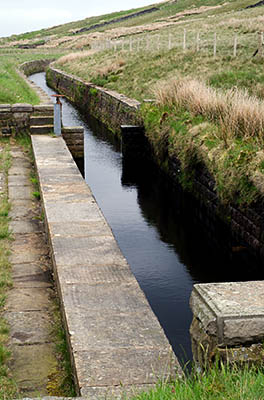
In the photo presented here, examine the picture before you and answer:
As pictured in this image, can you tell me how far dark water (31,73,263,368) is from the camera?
682cm

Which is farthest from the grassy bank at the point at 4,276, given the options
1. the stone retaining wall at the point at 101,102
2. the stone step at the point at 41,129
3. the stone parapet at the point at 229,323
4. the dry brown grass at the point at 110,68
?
the dry brown grass at the point at 110,68

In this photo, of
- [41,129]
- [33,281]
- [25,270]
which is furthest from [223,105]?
[33,281]

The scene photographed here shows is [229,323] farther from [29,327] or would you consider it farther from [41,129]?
[41,129]

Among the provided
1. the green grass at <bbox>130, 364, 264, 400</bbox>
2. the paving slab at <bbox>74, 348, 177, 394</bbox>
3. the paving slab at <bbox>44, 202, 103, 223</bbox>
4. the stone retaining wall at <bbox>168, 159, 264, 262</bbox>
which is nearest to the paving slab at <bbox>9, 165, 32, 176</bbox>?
the paving slab at <bbox>44, 202, 103, 223</bbox>

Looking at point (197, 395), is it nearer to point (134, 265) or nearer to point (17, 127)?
point (134, 265)

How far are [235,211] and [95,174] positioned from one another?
585cm

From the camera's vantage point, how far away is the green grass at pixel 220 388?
262 centimetres

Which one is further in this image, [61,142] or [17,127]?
[17,127]

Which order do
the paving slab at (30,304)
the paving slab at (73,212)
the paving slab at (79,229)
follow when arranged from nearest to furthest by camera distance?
the paving slab at (30,304) → the paving slab at (79,229) → the paving slab at (73,212)

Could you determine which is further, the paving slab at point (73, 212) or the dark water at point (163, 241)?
the dark water at point (163, 241)

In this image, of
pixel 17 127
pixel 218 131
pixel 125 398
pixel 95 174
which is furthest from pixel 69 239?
pixel 95 174

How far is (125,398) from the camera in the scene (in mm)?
2816

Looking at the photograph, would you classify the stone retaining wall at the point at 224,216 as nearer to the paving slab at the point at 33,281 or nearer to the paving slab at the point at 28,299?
the paving slab at the point at 33,281

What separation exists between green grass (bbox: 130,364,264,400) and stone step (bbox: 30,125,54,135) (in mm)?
9555
